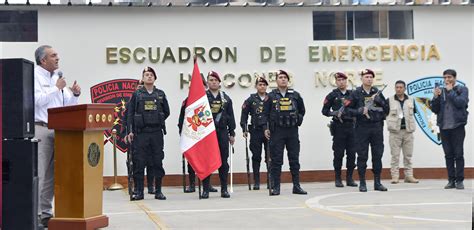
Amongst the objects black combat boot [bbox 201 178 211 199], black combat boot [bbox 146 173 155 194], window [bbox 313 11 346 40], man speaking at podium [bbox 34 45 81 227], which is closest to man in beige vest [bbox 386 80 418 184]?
window [bbox 313 11 346 40]

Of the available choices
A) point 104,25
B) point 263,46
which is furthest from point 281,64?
point 104,25

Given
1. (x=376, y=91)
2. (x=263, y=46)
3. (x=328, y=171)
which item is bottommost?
(x=328, y=171)

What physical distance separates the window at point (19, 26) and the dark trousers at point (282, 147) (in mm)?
5100

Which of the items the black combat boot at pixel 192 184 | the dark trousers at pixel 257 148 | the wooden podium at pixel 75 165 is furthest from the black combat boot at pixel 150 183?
the wooden podium at pixel 75 165

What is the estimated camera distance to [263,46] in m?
16.4

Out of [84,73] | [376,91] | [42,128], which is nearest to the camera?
[42,128]

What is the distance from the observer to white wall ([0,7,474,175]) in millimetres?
15812

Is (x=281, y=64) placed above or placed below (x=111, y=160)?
above

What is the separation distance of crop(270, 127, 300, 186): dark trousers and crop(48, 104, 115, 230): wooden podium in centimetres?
534

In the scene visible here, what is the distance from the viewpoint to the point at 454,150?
46.6 ft

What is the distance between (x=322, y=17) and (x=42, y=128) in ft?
29.1

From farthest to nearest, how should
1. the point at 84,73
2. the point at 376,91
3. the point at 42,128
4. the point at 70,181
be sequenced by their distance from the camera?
the point at 84,73
the point at 376,91
the point at 42,128
the point at 70,181

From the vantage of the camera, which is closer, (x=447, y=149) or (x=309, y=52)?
(x=447, y=149)

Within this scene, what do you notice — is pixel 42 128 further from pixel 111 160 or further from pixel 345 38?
pixel 345 38
